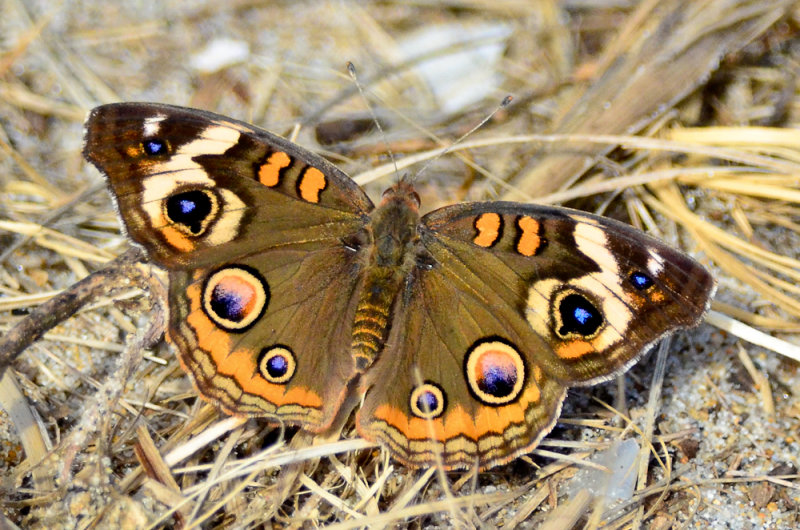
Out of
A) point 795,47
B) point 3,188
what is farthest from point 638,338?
point 3,188

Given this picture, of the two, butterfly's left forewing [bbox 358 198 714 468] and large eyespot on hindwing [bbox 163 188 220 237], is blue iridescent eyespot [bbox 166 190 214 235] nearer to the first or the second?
large eyespot on hindwing [bbox 163 188 220 237]

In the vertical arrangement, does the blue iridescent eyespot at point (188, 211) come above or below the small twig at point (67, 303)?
above

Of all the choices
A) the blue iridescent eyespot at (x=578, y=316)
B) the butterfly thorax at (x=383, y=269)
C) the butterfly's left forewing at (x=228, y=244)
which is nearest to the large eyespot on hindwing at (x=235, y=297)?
the butterfly's left forewing at (x=228, y=244)

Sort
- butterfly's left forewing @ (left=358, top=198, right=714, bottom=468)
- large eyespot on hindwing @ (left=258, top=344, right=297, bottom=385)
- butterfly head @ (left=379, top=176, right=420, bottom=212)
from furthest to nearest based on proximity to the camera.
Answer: butterfly head @ (left=379, top=176, right=420, bottom=212) < large eyespot on hindwing @ (left=258, top=344, right=297, bottom=385) < butterfly's left forewing @ (left=358, top=198, right=714, bottom=468)

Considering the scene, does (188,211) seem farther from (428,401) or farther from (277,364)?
(428,401)

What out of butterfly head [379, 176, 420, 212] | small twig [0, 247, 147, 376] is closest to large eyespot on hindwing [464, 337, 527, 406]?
butterfly head [379, 176, 420, 212]

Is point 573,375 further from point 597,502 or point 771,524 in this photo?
point 771,524

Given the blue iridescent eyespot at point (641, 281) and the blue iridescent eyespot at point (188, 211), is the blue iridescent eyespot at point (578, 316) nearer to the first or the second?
the blue iridescent eyespot at point (641, 281)
